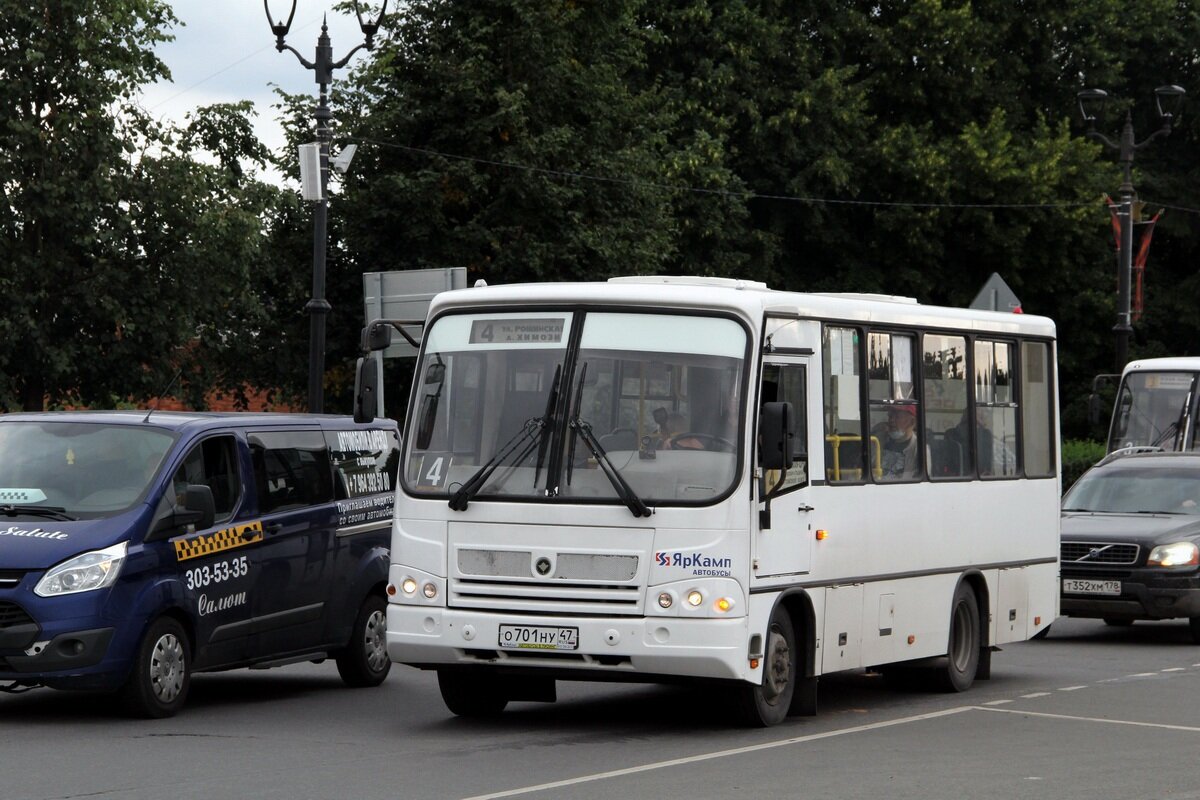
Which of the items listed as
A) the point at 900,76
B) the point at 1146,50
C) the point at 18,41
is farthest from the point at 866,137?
the point at 18,41

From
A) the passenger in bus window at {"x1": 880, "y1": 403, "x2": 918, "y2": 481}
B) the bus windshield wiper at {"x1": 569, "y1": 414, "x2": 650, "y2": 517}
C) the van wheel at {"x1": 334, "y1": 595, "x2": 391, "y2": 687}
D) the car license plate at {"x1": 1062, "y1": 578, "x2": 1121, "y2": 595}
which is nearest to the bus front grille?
the bus windshield wiper at {"x1": 569, "y1": 414, "x2": 650, "y2": 517}

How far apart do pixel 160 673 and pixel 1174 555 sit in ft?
37.7

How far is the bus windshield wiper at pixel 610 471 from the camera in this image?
11.7 metres

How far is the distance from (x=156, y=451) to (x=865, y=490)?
4.64 metres

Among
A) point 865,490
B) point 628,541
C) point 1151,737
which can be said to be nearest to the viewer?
point 628,541

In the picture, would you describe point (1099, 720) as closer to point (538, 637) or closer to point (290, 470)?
point (538, 637)

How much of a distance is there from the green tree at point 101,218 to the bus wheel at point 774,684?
19.4m

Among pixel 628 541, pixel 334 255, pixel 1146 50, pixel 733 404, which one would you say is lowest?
pixel 628 541

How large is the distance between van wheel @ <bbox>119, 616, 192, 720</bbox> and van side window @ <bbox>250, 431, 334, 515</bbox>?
4.50 feet

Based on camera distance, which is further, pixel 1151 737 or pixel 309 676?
pixel 309 676

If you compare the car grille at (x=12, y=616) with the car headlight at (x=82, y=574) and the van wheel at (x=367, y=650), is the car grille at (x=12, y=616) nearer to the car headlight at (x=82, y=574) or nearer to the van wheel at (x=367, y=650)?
the car headlight at (x=82, y=574)

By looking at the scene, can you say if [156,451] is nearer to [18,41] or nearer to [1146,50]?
[18,41]

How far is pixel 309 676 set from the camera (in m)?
16.6

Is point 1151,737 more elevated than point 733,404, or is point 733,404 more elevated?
point 733,404
